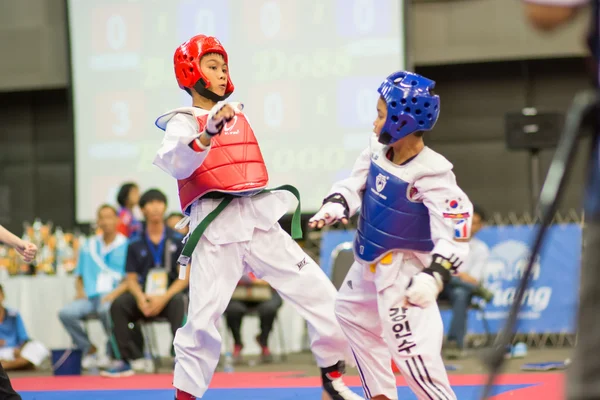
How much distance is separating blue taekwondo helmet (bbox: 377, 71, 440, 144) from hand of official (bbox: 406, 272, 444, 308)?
0.69m

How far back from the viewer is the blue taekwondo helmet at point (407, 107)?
3674 mm

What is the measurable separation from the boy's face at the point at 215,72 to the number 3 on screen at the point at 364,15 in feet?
21.1

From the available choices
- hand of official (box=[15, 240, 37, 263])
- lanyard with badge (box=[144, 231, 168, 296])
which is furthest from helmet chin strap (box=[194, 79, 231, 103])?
lanyard with badge (box=[144, 231, 168, 296])

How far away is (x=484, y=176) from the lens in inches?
533

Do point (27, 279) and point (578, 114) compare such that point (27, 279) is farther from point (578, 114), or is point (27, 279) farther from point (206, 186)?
point (578, 114)

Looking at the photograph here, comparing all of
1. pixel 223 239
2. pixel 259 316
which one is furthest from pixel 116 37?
pixel 223 239

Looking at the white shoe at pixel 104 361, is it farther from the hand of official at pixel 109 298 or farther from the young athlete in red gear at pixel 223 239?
the young athlete in red gear at pixel 223 239

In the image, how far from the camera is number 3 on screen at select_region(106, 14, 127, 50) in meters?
11.4

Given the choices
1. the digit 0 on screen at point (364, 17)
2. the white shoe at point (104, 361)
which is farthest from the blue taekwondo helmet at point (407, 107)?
the digit 0 on screen at point (364, 17)

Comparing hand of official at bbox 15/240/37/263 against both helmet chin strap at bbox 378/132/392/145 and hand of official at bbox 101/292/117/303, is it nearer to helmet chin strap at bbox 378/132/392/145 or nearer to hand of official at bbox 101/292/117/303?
helmet chin strap at bbox 378/132/392/145

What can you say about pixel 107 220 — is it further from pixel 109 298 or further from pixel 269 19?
pixel 269 19

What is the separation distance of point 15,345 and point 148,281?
1.88 metres

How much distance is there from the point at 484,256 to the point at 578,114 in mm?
6677

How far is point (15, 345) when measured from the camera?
8.53m
